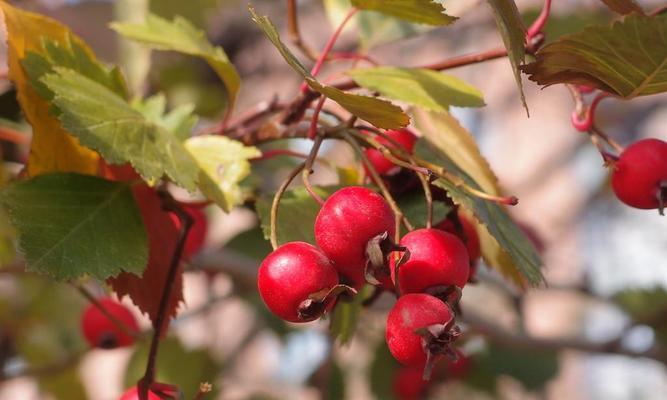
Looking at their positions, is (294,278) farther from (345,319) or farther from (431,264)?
(345,319)

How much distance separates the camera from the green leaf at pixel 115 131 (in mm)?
818

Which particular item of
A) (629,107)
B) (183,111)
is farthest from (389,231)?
(629,107)

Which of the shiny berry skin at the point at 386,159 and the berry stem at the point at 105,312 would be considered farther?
the berry stem at the point at 105,312

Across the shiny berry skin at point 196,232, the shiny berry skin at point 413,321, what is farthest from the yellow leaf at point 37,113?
the shiny berry skin at point 413,321

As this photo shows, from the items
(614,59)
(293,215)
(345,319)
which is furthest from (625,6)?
(345,319)

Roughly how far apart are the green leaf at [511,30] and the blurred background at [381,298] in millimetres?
155

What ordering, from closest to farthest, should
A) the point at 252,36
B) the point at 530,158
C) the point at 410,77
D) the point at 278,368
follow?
1. the point at 410,77
2. the point at 252,36
3. the point at 278,368
4. the point at 530,158

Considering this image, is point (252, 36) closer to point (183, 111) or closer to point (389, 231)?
point (183, 111)

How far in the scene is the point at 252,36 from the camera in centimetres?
315

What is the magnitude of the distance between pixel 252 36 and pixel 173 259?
2366mm

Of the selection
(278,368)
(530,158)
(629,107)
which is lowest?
(278,368)

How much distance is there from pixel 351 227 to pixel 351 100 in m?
0.13

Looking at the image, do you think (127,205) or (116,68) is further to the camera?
(116,68)

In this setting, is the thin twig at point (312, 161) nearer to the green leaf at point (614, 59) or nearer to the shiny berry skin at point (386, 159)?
the shiny berry skin at point (386, 159)
